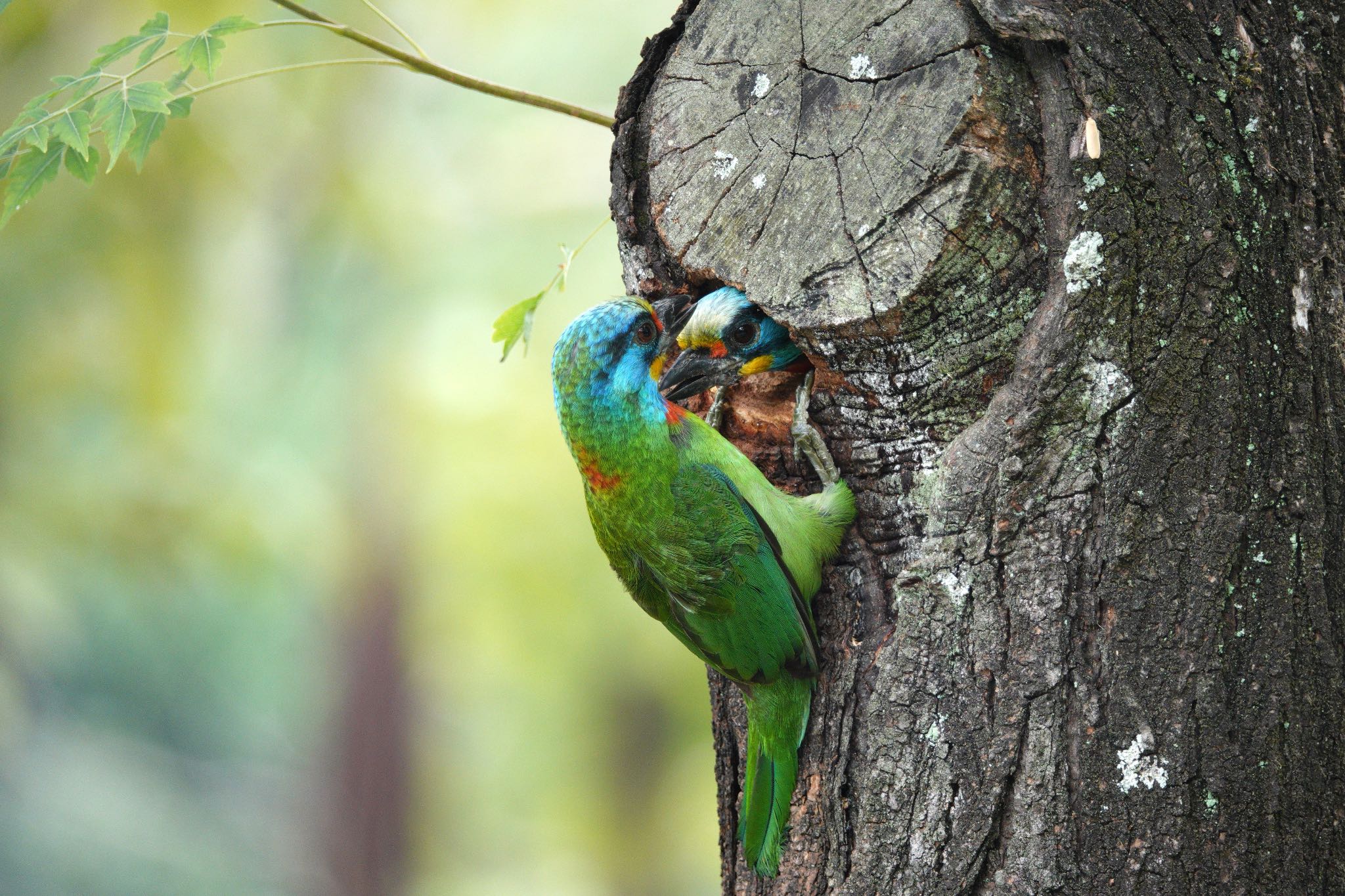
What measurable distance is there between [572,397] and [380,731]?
1358 centimetres

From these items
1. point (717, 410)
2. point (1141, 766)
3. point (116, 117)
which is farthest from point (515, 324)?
point (1141, 766)

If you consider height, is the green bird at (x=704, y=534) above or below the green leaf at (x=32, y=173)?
below

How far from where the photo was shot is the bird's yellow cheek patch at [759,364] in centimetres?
249

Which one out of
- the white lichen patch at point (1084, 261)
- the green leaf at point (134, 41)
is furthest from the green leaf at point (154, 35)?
the white lichen patch at point (1084, 261)

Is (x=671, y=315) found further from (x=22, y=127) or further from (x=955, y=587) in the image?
(x=22, y=127)

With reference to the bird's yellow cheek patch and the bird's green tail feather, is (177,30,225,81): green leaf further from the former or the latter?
the bird's green tail feather

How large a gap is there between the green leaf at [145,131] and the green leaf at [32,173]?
15 centimetres

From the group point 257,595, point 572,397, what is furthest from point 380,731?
point 572,397

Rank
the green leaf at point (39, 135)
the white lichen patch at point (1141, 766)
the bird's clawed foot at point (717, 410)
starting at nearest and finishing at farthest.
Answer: the white lichen patch at point (1141, 766)
the green leaf at point (39, 135)
the bird's clawed foot at point (717, 410)

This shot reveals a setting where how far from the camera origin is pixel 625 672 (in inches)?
634

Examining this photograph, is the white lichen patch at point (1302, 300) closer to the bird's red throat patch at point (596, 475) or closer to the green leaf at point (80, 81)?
the bird's red throat patch at point (596, 475)

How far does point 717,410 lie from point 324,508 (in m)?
10.3

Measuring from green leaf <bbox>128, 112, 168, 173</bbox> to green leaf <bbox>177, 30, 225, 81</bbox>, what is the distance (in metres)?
0.15

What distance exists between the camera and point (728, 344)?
97.0 inches
